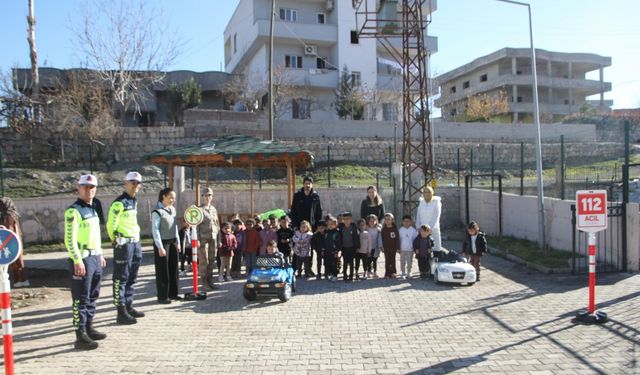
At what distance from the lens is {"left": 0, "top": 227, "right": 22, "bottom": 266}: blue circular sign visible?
5.02 m

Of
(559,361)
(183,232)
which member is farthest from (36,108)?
(559,361)

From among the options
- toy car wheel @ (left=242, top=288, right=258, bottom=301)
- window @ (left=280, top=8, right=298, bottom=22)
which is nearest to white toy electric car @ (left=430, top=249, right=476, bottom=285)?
toy car wheel @ (left=242, top=288, right=258, bottom=301)

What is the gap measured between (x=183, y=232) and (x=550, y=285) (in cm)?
796

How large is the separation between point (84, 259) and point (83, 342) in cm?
107

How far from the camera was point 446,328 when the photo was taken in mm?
7051

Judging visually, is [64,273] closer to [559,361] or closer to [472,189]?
[559,361]

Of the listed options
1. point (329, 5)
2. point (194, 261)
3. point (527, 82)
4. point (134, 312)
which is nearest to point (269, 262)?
point (194, 261)

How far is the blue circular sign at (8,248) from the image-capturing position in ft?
16.5

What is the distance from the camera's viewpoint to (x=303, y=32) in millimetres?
36312

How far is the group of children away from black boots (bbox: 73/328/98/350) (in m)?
4.16

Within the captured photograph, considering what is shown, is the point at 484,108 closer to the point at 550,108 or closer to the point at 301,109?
the point at 550,108

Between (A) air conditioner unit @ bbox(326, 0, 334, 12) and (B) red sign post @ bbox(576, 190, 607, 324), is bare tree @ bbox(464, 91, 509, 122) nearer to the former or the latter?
(A) air conditioner unit @ bbox(326, 0, 334, 12)

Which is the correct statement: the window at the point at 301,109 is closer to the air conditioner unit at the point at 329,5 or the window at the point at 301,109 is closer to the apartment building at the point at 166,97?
the apartment building at the point at 166,97

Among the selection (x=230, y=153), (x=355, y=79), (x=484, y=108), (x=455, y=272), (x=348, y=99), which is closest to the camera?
(x=455, y=272)
